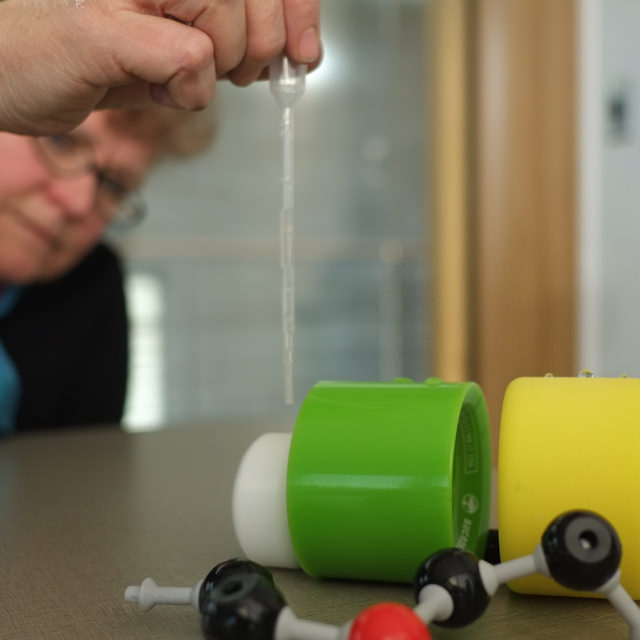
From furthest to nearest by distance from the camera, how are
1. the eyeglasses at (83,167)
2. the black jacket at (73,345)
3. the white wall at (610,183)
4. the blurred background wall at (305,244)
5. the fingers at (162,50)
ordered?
the blurred background wall at (305,244), the white wall at (610,183), the black jacket at (73,345), the eyeglasses at (83,167), the fingers at (162,50)

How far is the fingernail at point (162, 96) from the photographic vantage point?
2.00ft

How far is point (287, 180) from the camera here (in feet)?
1.88

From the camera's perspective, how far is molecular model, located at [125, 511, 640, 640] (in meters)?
0.32

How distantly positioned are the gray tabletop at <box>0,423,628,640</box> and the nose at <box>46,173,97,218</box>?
0.51 metres

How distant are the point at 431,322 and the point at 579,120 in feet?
2.46

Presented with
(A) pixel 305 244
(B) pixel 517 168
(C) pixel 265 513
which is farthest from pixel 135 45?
(A) pixel 305 244

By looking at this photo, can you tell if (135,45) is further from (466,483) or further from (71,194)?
(71,194)

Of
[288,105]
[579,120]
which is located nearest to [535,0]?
[579,120]

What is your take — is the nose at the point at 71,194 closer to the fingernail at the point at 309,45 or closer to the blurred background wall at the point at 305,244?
the fingernail at the point at 309,45

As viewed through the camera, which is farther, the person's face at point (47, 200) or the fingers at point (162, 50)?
the person's face at point (47, 200)

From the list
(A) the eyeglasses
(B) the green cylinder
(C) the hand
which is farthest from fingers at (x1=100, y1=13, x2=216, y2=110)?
(A) the eyeglasses

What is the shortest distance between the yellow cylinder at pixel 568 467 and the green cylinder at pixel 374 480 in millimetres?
32

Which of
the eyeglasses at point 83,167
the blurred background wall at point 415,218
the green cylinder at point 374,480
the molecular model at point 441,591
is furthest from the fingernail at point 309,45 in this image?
the blurred background wall at point 415,218

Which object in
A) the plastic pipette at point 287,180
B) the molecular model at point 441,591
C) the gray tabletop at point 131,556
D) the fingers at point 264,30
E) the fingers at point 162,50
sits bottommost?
the gray tabletop at point 131,556
